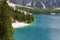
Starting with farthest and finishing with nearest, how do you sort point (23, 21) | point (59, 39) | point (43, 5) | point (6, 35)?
point (43, 5) < point (23, 21) < point (59, 39) < point (6, 35)

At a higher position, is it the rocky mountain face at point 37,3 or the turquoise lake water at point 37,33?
the turquoise lake water at point 37,33

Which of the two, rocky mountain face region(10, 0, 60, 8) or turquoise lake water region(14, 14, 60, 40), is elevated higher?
turquoise lake water region(14, 14, 60, 40)

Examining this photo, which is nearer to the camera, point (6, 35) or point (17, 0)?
point (6, 35)

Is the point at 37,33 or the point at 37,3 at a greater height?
the point at 37,33

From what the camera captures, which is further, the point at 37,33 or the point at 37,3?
the point at 37,3

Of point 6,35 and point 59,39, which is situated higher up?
point 6,35

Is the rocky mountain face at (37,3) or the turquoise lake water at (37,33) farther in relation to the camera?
the rocky mountain face at (37,3)

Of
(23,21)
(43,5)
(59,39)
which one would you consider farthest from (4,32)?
(43,5)

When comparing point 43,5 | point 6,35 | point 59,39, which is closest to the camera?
point 6,35

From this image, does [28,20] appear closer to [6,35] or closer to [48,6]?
[6,35]

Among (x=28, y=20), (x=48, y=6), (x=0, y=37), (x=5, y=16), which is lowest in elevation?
(x=48, y=6)

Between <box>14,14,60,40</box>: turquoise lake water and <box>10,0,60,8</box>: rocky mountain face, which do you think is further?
<box>10,0,60,8</box>: rocky mountain face
